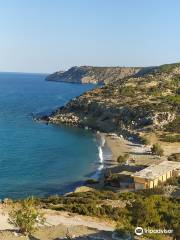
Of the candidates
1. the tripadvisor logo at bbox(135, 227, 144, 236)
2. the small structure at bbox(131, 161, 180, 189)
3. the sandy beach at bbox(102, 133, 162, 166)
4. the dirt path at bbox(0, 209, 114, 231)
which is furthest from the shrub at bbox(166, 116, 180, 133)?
the tripadvisor logo at bbox(135, 227, 144, 236)

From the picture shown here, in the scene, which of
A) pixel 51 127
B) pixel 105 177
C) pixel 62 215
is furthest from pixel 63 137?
pixel 62 215

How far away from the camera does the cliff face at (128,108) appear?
7844 centimetres

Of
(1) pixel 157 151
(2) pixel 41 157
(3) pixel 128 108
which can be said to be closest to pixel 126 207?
(1) pixel 157 151

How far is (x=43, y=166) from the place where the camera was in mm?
52500

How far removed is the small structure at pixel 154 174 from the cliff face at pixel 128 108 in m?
28.7

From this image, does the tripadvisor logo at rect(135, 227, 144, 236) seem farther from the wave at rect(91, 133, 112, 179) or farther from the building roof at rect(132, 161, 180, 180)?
the wave at rect(91, 133, 112, 179)

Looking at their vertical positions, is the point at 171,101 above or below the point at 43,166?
above

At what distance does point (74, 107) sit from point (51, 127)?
1446 centimetres

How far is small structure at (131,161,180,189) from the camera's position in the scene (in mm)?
41469

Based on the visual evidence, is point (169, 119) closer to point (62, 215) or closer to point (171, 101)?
point (171, 101)

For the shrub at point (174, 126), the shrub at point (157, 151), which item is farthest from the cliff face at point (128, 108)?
the shrub at point (157, 151)

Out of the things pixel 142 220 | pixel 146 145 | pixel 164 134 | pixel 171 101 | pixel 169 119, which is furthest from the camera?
pixel 171 101

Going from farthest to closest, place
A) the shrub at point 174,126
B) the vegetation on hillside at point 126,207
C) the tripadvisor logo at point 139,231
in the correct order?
the shrub at point 174,126 → the vegetation on hillside at point 126,207 → the tripadvisor logo at point 139,231

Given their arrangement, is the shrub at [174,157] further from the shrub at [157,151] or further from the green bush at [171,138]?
the green bush at [171,138]
